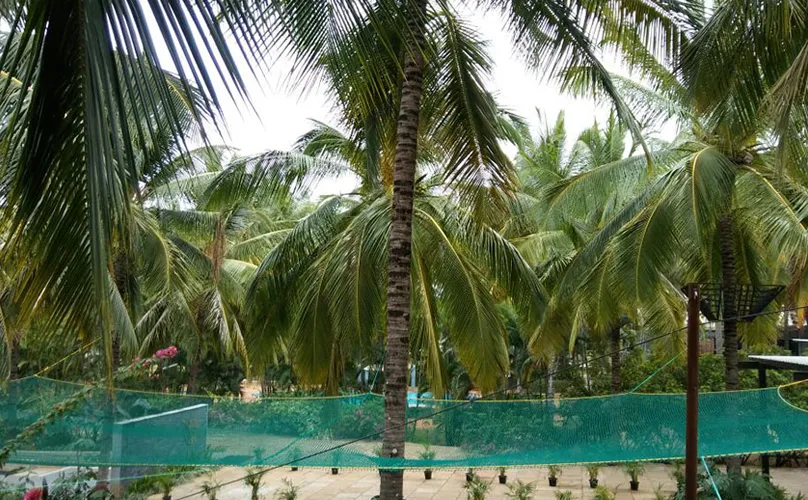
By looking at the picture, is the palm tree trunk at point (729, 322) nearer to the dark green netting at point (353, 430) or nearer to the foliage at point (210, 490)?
the dark green netting at point (353, 430)

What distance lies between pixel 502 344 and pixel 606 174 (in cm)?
263

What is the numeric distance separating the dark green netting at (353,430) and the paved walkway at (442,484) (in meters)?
2.66

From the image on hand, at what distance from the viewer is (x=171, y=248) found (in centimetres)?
929

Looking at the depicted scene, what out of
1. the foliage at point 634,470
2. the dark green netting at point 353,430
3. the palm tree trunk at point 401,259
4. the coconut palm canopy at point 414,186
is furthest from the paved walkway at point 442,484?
the palm tree trunk at point 401,259

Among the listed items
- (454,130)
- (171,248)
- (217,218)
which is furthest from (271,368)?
(454,130)

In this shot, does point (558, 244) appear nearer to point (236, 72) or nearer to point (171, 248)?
point (171, 248)

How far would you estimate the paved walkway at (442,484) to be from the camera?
33.7 ft

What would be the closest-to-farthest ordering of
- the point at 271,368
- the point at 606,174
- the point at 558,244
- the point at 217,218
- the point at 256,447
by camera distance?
the point at 256,447
the point at 606,174
the point at 217,218
the point at 558,244
the point at 271,368

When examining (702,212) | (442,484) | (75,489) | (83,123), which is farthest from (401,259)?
(442,484)

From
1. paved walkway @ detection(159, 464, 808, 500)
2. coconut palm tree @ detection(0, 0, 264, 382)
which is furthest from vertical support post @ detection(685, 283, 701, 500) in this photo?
paved walkway @ detection(159, 464, 808, 500)

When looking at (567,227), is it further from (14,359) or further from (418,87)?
(14,359)

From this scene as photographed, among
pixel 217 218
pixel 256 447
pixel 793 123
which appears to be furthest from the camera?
pixel 217 218

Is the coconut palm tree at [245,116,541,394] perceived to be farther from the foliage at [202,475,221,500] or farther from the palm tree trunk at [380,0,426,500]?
the foliage at [202,475,221,500]

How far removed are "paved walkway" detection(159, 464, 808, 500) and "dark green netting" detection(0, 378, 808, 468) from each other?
8.74ft
